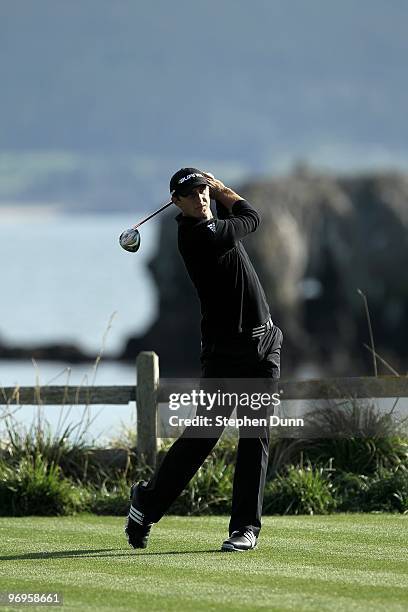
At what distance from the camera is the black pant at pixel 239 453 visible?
873cm

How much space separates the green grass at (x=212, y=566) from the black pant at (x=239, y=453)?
255 mm

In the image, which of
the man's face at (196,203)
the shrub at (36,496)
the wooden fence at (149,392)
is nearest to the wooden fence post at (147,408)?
the wooden fence at (149,392)

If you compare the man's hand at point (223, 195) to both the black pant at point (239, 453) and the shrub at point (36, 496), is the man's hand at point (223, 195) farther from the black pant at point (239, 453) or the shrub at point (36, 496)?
the shrub at point (36, 496)

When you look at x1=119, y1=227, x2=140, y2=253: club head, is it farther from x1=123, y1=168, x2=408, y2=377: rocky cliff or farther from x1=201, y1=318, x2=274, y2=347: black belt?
x1=123, y1=168, x2=408, y2=377: rocky cliff

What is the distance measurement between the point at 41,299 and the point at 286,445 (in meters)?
95.1

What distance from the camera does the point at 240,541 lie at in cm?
870

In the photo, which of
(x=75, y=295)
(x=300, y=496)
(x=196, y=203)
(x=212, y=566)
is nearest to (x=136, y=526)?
(x=212, y=566)

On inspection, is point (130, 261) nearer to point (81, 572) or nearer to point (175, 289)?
point (175, 289)

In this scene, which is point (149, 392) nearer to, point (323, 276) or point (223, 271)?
point (223, 271)

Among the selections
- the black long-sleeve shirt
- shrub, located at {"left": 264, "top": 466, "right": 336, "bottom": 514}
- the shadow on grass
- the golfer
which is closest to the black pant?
the golfer

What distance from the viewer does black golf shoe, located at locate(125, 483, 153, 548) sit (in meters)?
8.90

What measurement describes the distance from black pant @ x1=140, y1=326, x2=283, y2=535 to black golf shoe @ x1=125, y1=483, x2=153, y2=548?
6 centimetres

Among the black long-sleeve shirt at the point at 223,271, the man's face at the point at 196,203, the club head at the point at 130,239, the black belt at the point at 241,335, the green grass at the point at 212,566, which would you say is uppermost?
the man's face at the point at 196,203

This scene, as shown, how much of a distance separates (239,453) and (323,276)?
46308 millimetres
